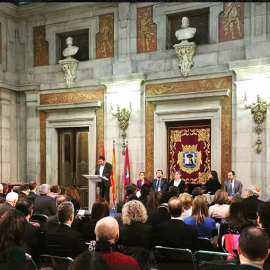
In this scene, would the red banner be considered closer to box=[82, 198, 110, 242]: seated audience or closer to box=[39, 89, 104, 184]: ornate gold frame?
box=[39, 89, 104, 184]: ornate gold frame

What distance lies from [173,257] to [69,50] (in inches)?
341

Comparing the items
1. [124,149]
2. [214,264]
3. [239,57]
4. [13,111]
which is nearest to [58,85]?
[13,111]

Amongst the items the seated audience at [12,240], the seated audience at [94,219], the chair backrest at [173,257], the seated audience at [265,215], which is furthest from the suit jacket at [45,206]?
the seated audience at [265,215]

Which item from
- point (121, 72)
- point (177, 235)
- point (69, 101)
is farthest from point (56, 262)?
point (69, 101)

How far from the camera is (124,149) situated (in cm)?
1019

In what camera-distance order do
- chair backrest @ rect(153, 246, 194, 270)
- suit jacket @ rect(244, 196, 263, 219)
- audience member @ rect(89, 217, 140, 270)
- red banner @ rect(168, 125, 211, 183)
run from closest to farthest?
audience member @ rect(89, 217, 140, 270)
chair backrest @ rect(153, 246, 194, 270)
suit jacket @ rect(244, 196, 263, 219)
red banner @ rect(168, 125, 211, 183)

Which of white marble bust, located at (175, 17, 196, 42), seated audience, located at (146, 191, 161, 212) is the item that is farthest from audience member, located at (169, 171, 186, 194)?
seated audience, located at (146, 191, 161, 212)

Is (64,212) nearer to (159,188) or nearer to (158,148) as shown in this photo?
(159,188)

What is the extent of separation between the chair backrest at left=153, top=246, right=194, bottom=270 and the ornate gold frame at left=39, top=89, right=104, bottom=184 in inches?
282

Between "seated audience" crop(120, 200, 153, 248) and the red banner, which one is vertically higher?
the red banner

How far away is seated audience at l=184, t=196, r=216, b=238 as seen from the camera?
14.2ft

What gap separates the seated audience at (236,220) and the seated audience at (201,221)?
0.69 feet

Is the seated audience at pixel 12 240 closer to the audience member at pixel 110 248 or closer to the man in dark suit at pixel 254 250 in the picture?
the audience member at pixel 110 248

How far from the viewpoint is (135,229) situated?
3.84 meters
